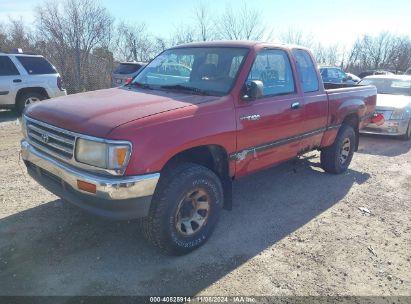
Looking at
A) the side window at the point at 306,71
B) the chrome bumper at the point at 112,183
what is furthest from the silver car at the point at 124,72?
the chrome bumper at the point at 112,183

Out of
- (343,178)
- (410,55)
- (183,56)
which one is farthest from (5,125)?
(410,55)

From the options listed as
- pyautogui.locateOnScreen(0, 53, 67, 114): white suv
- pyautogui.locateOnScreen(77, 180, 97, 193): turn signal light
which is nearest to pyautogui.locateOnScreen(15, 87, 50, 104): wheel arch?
pyautogui.locateOnScreen(0, 53, 67, 114): white suv

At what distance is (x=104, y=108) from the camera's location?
10.5 feet

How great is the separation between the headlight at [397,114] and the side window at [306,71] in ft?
14.8

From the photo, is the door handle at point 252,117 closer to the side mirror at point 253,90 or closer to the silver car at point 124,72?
the side mirror at point 253,90

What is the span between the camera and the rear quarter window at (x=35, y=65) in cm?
975

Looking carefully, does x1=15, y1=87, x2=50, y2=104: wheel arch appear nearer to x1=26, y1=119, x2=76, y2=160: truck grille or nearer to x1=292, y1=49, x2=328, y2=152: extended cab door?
x1=26, y1=119, x2=76, y2=160: truck grille

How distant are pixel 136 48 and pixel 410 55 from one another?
1551 inches

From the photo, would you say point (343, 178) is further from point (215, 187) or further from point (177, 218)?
point (177, 218)

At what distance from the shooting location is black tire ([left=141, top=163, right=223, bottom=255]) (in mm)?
3102

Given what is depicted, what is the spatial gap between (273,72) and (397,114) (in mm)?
5603

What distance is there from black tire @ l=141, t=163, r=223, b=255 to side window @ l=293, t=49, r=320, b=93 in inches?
80.7

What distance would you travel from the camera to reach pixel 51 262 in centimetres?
322

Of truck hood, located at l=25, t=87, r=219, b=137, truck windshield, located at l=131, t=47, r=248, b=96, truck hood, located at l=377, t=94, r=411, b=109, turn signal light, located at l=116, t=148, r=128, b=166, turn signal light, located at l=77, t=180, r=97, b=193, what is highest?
truck windshield, located at l=131, t=47, r=248, b=96
